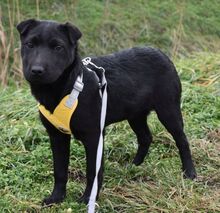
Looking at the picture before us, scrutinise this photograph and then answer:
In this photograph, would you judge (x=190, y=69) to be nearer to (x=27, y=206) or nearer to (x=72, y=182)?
(x=72, y=182)

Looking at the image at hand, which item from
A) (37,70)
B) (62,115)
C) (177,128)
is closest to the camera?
(37,70)

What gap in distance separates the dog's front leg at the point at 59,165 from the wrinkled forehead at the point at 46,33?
0.77m

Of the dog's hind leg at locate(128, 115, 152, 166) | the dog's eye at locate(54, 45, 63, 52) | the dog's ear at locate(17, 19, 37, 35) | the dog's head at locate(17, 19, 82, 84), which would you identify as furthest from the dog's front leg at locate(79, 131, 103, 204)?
the dog's hind leg at locate(128, 115, 152, 166)

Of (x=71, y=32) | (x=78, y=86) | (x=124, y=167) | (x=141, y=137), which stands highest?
(x=71, y=32)

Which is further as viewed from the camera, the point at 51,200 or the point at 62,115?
the point at 51,200

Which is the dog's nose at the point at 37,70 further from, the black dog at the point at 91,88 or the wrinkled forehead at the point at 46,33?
the wrinkled forehead at the point at 46,33

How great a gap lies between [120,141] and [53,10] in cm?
522

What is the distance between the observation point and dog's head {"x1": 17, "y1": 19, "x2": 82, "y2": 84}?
336 centimetres

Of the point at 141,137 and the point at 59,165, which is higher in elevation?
the point at 59,165

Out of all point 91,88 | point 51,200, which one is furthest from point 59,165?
point 91,88

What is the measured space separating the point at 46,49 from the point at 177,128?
154 cm

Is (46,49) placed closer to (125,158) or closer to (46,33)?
(46,33)

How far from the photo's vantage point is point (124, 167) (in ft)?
15.4

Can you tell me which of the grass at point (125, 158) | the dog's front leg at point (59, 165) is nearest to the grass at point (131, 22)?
the grass at point (125, 158)
